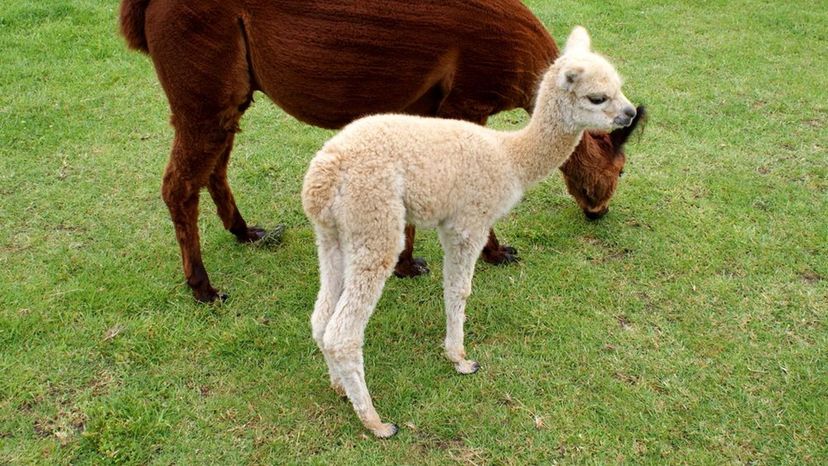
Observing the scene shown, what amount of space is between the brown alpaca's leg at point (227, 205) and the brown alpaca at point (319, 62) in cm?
35

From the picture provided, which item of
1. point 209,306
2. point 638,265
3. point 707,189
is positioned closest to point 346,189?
point 209,306

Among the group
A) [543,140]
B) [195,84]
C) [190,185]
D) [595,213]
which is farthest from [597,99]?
[190,185]

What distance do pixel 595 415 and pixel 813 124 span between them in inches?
165

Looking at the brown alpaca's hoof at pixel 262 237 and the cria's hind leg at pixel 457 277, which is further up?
A: the cria's hind leg at pixel 457 277

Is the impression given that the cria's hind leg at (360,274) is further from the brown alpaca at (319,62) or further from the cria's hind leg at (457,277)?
the brown alpaca at (319,62)

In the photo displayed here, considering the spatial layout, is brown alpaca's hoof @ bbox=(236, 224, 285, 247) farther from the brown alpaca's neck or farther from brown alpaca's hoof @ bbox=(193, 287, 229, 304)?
the brown alpaca's neck

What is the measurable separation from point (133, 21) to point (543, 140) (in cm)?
218

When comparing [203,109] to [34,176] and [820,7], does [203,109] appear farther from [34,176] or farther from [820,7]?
[820,7]

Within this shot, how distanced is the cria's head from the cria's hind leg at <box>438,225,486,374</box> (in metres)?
0.69

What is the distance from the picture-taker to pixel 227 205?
415cm

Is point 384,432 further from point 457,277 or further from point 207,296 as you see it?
point 207,296

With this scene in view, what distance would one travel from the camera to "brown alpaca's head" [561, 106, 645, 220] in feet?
13.3

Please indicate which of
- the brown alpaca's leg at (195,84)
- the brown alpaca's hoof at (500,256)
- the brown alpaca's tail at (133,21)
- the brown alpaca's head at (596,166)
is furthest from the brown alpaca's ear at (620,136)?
the brown alpaca's tail at (133,21)

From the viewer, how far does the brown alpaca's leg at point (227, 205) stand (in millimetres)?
4016
